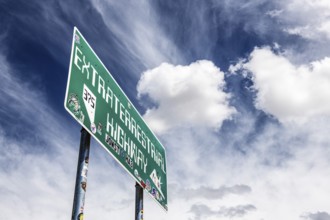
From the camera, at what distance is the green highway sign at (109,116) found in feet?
15.5

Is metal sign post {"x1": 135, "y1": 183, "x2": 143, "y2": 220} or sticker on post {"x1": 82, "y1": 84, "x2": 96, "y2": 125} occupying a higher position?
sticker on post {"x1": 82, "y1": 84, "x2": 96, "y2": 125}

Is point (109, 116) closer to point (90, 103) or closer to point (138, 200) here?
point (90, 103)

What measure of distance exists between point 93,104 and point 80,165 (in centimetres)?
101

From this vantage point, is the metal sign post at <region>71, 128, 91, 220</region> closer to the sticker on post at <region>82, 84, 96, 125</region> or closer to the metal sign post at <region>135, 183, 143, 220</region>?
the sticker on post at <region>82, 84, 96, 125</region>

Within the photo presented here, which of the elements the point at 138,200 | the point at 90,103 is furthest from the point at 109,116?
the point at 138,200

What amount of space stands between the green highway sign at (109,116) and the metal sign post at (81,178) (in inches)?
7.4

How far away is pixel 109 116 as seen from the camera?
5730 millimetres

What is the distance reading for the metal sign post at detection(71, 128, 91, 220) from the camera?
170 inches

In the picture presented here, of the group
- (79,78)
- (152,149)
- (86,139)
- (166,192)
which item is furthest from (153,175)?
(79,78)

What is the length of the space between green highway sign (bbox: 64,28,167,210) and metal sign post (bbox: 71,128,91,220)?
0.19 m

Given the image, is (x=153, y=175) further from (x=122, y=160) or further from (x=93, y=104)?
(x=93, y=104)

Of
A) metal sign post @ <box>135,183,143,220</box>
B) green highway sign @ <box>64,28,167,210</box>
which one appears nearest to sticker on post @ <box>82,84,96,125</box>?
green highway sign @ <box>64,28,167,210</box>

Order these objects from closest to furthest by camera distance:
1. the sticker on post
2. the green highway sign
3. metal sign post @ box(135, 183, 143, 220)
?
the green highway sign
the sticker on post
metal sign post @ box(135, 183, 143, 220)

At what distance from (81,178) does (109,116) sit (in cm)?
147
